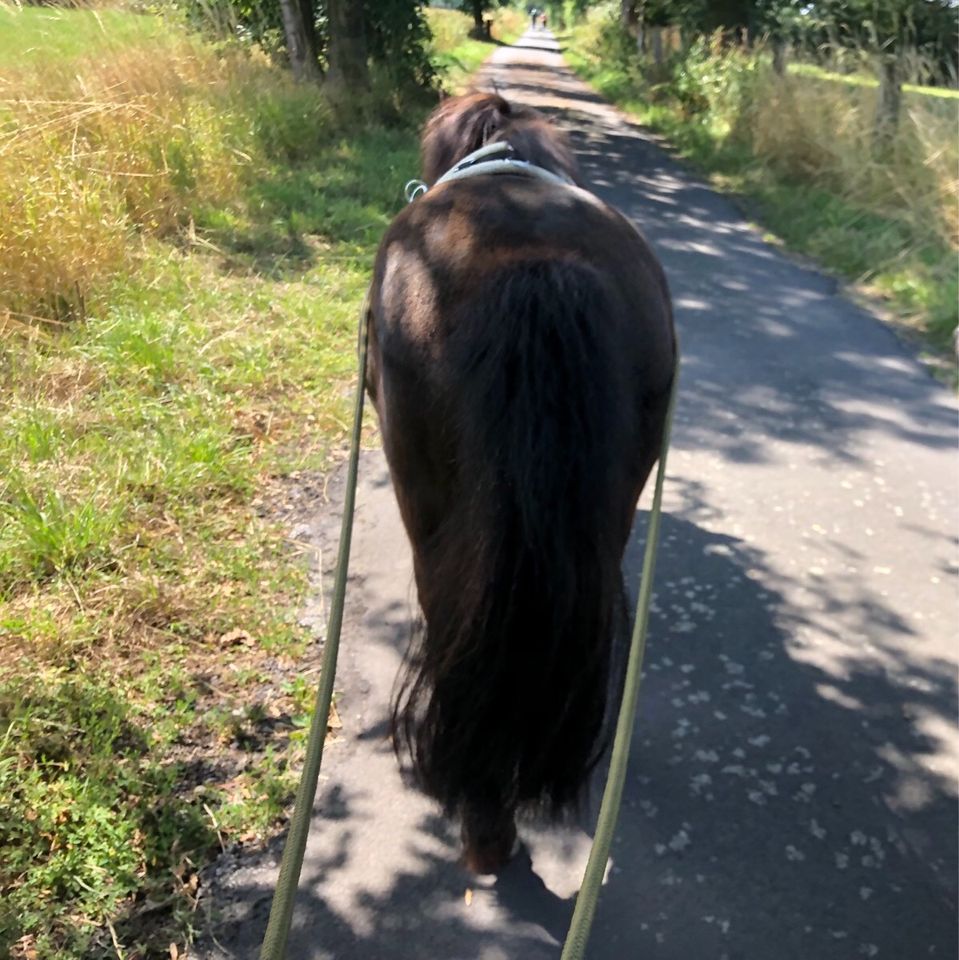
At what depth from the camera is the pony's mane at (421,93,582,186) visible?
263cm

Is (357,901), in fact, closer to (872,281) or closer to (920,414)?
(920,414)

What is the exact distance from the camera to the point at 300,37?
1079 centimetres

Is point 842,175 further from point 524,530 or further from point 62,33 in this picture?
point 524,530

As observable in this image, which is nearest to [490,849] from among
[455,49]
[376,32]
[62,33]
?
[62,33]

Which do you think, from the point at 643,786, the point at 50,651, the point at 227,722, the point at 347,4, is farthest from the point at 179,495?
the point at 347,4

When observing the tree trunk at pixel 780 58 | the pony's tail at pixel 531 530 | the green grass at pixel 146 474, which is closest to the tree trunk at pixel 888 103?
the tree trunk at pixel 780 58

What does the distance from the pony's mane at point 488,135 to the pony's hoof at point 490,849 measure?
193 cm

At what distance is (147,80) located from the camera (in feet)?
22.2

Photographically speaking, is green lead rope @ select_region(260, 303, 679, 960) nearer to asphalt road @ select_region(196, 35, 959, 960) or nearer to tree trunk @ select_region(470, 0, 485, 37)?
asphalt road @ select_region(196, 35, 959, 960)

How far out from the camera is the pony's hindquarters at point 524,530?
1.57m

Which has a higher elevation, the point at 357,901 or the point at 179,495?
the point at 179,495

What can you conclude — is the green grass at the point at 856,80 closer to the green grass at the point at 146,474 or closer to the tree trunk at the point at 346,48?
the tree trunk at the point at 346,48

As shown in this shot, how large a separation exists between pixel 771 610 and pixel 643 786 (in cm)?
110

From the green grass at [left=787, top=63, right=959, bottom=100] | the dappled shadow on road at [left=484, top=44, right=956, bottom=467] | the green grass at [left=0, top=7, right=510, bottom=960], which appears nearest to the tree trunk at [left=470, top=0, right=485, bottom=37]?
the green grass at [left=787, top=63, right=959, bottom=100]
